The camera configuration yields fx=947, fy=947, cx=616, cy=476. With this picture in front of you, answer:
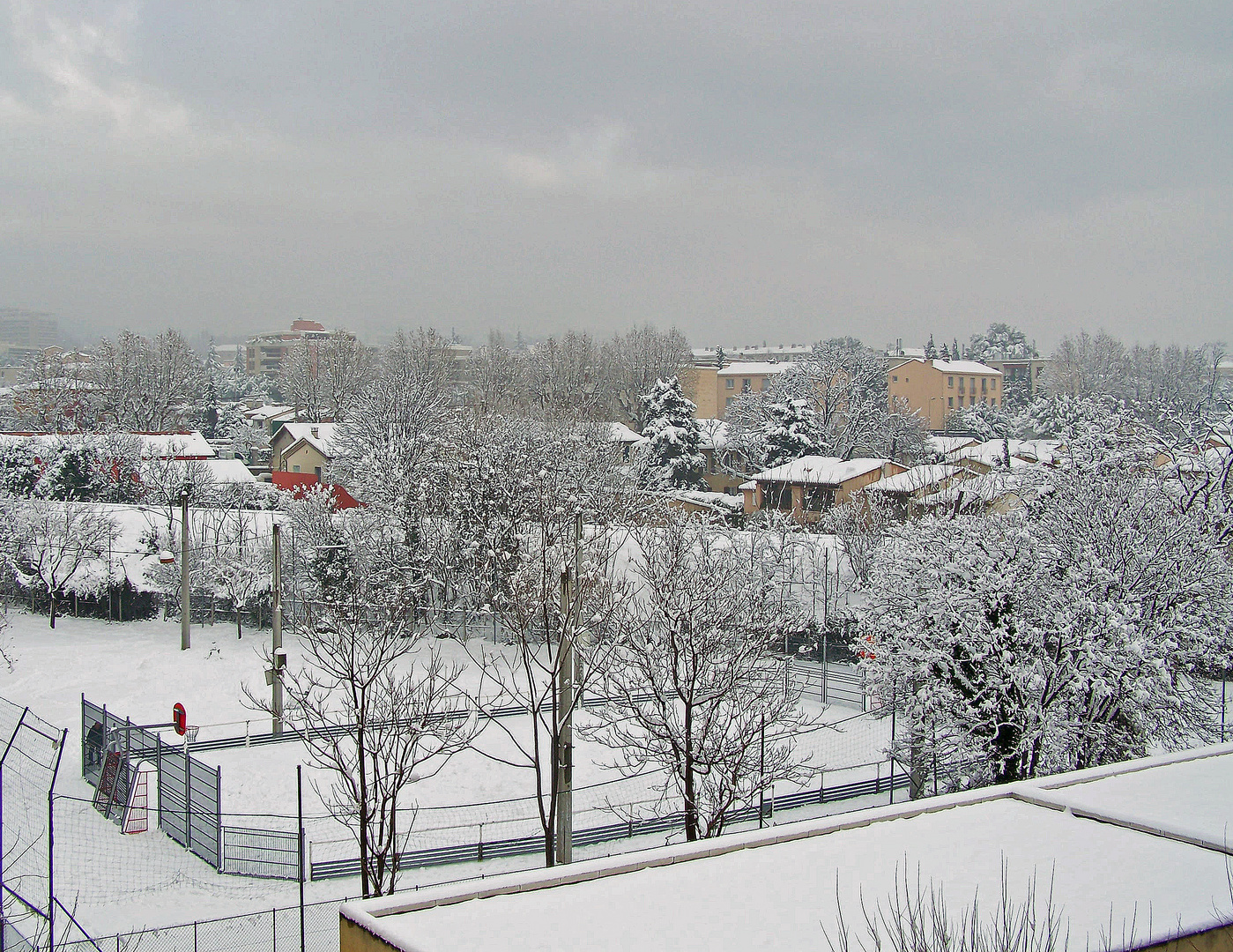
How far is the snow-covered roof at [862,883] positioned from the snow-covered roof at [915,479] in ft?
103

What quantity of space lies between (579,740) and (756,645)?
27.1 ft

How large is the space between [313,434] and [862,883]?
57.7 meters

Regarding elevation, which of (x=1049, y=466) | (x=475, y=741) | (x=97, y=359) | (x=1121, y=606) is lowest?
(x=475, y=741)

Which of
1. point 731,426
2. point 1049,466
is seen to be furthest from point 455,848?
point 731,426

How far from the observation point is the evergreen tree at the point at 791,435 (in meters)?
53.3

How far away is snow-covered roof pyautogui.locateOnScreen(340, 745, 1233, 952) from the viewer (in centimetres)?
653

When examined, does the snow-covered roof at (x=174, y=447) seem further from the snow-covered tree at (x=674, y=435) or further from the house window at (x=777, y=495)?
the house window at (x=777, y=495)

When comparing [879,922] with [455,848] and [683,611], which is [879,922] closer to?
[683,611]

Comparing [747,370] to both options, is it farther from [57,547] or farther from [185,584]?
[185,584]

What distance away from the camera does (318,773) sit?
20.2m

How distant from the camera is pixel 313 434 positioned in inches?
2392

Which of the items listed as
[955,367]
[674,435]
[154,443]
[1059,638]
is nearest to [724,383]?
[955,367]

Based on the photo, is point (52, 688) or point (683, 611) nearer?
point (683, 611)

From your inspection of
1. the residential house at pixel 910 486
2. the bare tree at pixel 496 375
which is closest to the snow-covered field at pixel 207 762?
the residential house at pixel 910 486
